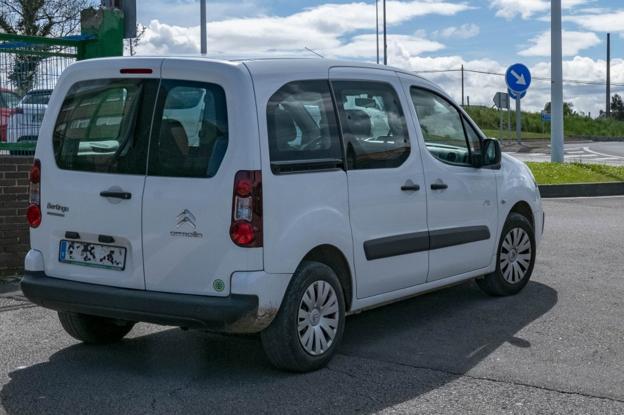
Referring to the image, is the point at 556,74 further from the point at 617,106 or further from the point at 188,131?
the point at 617,106

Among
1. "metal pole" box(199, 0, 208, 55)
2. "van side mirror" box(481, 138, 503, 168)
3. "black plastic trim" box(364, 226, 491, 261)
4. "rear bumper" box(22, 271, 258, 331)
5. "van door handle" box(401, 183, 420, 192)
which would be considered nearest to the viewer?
"rear bumper" box(22, 271, 258, 331)

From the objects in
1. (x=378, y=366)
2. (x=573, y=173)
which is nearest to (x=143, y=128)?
(x=378, y=366)

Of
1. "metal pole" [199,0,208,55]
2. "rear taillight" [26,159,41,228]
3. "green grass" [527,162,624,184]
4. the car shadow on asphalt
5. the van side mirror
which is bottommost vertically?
the car shadow on asphalt

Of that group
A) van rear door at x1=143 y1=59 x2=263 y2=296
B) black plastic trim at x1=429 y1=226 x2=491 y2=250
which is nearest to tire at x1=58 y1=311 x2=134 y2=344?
van rear door at x1=143 y1=59 x2=263 y2=296

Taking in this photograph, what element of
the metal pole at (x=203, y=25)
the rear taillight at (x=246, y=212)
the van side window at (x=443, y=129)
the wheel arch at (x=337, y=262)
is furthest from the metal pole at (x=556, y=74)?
the rear taillight at (x=246, y=212)

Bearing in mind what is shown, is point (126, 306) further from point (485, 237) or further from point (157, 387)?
point (485, 237)

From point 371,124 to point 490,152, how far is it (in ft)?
4.77

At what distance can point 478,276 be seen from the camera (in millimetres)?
7445

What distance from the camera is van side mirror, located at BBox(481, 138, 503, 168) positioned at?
23.8 ft

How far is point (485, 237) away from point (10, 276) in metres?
4.34

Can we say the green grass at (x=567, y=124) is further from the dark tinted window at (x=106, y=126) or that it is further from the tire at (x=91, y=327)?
the dark tinted window at (x=106, y=126)

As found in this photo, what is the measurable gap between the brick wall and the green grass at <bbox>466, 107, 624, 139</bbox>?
46.3m

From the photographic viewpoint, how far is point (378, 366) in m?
5.72

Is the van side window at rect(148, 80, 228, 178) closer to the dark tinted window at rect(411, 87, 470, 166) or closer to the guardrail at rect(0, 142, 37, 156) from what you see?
the dark tinted window at rect(411, 87, 470, 166)
